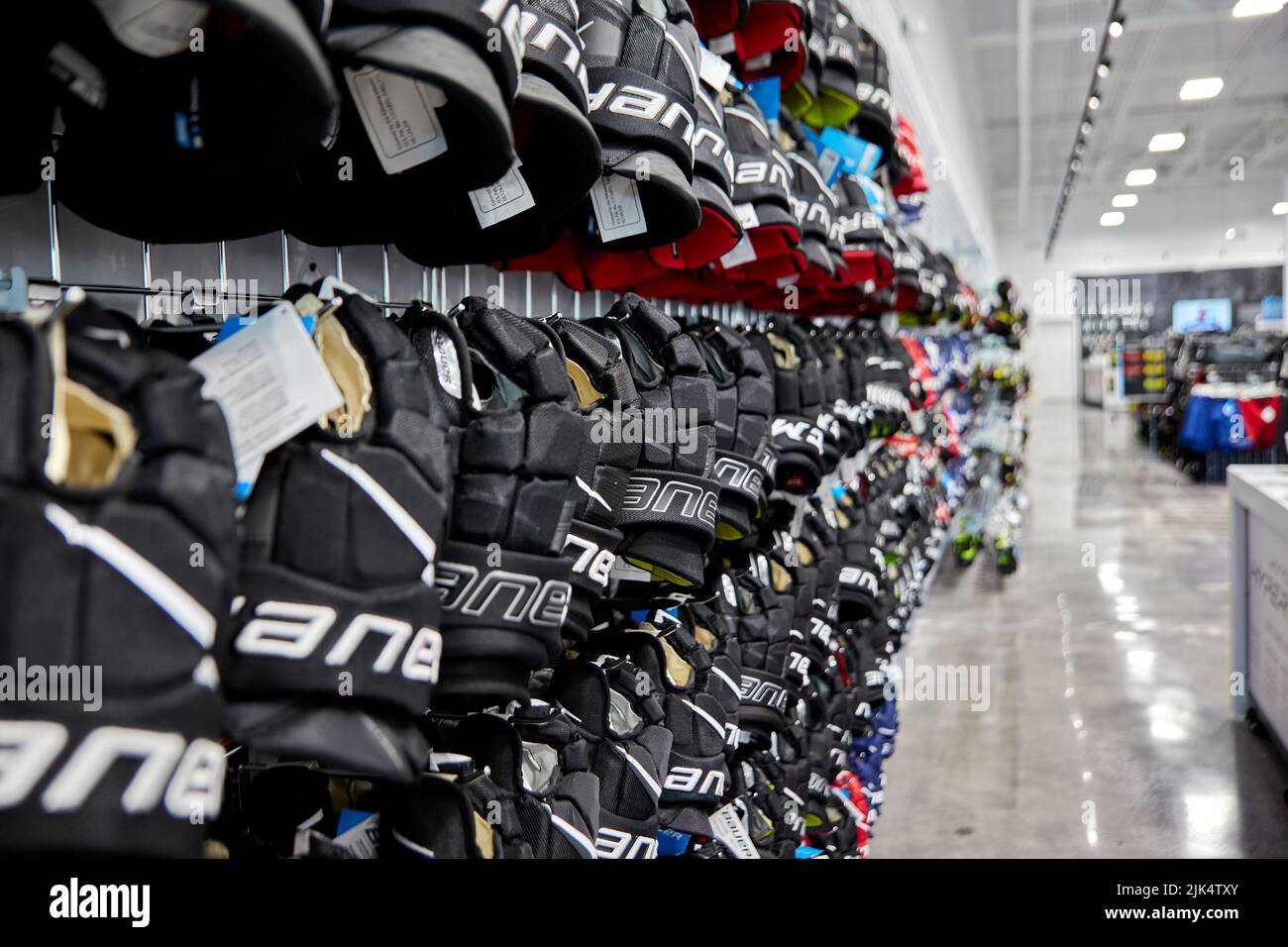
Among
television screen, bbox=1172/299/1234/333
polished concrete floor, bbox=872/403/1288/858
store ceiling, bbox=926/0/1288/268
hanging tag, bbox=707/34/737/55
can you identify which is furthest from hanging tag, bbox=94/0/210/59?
television screen, bbox=1172/299/1234/333

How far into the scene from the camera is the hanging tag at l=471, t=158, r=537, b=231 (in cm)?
102

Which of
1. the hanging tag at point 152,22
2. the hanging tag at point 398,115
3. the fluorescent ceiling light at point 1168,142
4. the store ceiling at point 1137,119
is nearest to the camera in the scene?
the hanging tag at point 152,22

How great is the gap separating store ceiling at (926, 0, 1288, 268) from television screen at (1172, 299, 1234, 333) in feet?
3.93

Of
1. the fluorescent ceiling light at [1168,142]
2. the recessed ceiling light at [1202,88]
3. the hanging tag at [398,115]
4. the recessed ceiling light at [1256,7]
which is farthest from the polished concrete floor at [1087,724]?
the fluorescent ceiling light at [1168,142]

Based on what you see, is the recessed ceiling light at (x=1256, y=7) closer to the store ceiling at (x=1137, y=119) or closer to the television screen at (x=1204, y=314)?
the store ceiling at (x=1137, y=119)

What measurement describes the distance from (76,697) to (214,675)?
71 mm

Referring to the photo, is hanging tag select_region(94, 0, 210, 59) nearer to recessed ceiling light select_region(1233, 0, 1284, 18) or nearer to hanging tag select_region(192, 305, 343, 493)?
hanging tag select_region(192, 305, 343, 493)

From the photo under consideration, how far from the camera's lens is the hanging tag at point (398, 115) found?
2.65 ft

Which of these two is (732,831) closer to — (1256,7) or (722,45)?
(722,45)

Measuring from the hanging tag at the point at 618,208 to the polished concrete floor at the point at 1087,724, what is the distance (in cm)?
237

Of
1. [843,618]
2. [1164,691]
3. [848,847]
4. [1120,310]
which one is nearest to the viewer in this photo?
[848,847]

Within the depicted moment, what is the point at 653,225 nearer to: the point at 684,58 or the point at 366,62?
the point at 684,58
